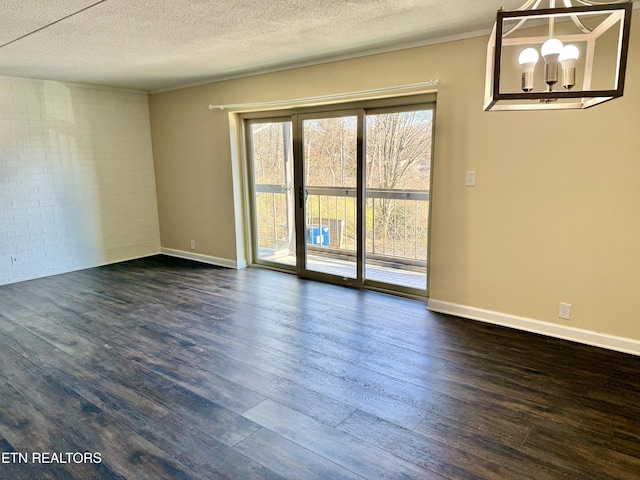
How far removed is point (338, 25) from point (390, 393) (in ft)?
8.46

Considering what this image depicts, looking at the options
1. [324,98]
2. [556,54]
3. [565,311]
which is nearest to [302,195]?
[324,98]

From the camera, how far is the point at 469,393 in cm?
246

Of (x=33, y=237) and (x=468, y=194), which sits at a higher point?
(x=468, y=194)

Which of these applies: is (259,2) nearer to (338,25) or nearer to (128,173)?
(338,25)

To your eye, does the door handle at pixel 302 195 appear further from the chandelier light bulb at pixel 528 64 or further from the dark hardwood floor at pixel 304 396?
the chandelier light bulb at pixel 528 64

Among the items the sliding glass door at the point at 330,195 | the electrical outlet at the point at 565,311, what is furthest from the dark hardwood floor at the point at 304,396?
the sliding glass door at the point at 330,195

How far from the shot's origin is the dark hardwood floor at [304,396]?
75.6 inches

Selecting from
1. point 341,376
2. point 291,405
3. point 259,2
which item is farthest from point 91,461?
point 259,2

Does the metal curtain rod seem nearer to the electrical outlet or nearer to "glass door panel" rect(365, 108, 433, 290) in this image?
"glass door panel" rect(365, 108, 433, 290)

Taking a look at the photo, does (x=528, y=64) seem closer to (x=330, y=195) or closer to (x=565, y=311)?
(x=565, y=311)

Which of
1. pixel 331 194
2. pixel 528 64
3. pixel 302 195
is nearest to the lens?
pixel 528 64

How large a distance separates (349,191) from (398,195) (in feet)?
1.77

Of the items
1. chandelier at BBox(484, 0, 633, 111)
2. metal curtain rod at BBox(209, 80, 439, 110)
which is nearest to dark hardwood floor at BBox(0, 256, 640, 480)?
chandelier at BBox(484, 0, 633, 111)

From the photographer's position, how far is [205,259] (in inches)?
225
